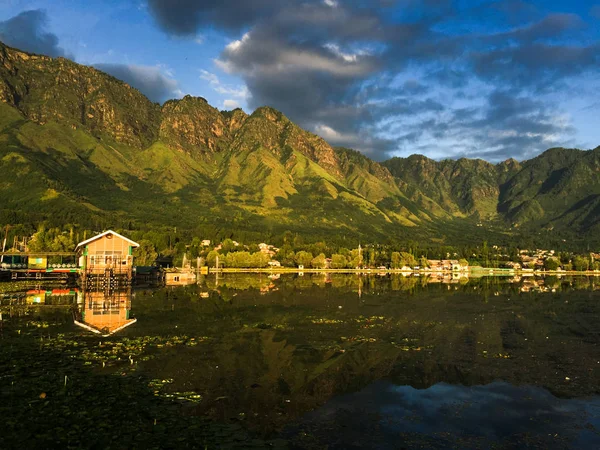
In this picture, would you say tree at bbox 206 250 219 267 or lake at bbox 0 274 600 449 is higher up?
tree at bbox 206 250 219 267

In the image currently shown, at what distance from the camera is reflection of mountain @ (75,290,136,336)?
4447 centimetres

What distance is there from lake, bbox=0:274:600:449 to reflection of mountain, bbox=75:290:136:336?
461 mm

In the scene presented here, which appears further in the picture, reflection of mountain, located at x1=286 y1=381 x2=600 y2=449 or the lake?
reflection of mountain, located at x1=286 y1=381 x2=600 y2=449

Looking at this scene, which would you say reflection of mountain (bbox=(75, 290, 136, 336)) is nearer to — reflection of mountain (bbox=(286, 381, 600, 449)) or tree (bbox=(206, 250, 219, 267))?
reflection of mountain (bbox=(286, 381, 600, 449))

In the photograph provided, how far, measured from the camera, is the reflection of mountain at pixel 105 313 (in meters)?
44.5

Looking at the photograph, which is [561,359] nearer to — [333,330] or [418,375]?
[418,375]

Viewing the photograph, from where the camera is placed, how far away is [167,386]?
987 inches

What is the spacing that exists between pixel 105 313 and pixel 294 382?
36.0m

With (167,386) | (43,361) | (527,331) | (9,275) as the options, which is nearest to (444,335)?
(527,331)

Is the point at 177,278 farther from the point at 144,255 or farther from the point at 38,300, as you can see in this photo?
the point at 38,300

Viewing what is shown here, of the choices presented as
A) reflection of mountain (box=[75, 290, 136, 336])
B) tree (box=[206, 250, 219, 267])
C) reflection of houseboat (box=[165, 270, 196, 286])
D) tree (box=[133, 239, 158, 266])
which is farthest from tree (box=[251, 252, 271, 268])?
reflection of mountain (box=[75, 290, 136, 336])

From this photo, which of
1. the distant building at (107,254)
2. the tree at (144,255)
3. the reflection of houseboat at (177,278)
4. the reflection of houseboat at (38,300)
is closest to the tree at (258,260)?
the tree at (144,255)

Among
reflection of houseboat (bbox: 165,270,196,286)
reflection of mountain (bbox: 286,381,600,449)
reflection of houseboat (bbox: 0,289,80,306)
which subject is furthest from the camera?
reflection of houseboat (bbox: 165,270,196,286)

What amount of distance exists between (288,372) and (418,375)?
8.43 metres
